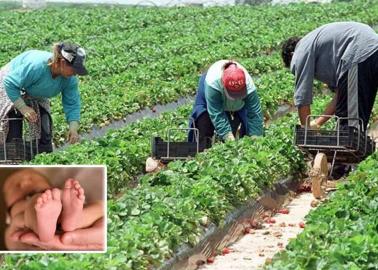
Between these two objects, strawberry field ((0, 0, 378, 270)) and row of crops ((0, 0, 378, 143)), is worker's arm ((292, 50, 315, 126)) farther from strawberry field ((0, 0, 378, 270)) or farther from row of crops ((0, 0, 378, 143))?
row of crops ((0, 0, 378, 143))

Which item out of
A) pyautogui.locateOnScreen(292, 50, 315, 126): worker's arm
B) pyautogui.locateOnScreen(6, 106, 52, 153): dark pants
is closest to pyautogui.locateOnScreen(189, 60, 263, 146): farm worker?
pyautogui.locateOnScreen(292, 50, 315, 126): worker's arm

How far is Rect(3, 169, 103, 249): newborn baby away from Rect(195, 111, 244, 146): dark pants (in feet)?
21.9

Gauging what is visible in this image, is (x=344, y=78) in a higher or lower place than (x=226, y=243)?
higher

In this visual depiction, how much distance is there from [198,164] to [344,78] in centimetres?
188

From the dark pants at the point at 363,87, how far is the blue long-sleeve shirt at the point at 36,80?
8.52 feet

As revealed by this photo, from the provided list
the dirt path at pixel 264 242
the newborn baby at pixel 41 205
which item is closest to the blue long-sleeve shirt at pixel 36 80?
the dirt path at pixel 264 242

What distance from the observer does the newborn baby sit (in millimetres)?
3354

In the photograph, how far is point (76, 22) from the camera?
32.3 m

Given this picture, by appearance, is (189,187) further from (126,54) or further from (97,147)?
(126,54)

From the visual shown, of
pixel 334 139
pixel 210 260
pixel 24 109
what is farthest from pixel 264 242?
pixel 24 109

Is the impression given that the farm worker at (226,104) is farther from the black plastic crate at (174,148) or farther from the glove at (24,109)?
the glove at (24,109)

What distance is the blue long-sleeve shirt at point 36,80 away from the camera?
9.10m

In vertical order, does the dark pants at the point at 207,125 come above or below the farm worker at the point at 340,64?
below

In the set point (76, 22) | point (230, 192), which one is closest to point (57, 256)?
point (230, 192)
